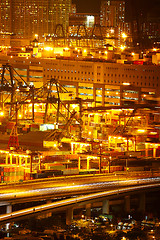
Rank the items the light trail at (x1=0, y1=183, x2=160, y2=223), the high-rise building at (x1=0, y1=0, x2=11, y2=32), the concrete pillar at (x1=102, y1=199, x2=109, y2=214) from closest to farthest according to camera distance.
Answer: the light trail at (x1=0, y1=183, x2=160, y2=223) → the concrete pillar at (x1=102, y1=199, x2=109, y2=214) → the high-rise building at (x1=0, y1=0, x2=11, y2=32)

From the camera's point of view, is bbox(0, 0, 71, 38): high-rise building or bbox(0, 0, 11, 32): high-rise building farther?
bbox(0, 0, 11, 32): high-rise building

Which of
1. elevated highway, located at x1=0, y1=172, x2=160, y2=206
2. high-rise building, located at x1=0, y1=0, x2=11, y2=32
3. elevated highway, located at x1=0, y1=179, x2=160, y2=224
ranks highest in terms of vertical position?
high-rise building, located at x1=0, y1=0, x2=11, y2=32

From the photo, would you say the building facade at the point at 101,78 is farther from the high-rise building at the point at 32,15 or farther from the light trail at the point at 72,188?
the high-rise building at the point at 32,15

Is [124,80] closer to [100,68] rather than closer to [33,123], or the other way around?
[100,68]

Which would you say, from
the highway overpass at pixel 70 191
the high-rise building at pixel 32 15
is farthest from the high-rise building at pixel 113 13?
the highway overpass at pixel 70 191

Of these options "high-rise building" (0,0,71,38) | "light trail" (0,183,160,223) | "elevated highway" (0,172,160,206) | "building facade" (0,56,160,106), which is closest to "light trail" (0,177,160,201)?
"elevated highway" (0,172,160,206)

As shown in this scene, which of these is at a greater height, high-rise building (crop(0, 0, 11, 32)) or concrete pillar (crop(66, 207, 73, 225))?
high-rise building (crop(0, 0, 11, 32))

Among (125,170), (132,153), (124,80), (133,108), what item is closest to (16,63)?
(124,80)

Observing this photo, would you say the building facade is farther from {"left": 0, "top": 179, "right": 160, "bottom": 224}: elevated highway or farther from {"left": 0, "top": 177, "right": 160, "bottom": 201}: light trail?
{"left": 0, "top": 179, "right": 160, "bottom": 224}: elevated highway

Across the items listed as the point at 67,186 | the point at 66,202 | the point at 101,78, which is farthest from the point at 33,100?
the point at 66,202

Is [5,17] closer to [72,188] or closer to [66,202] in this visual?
[72,188]
